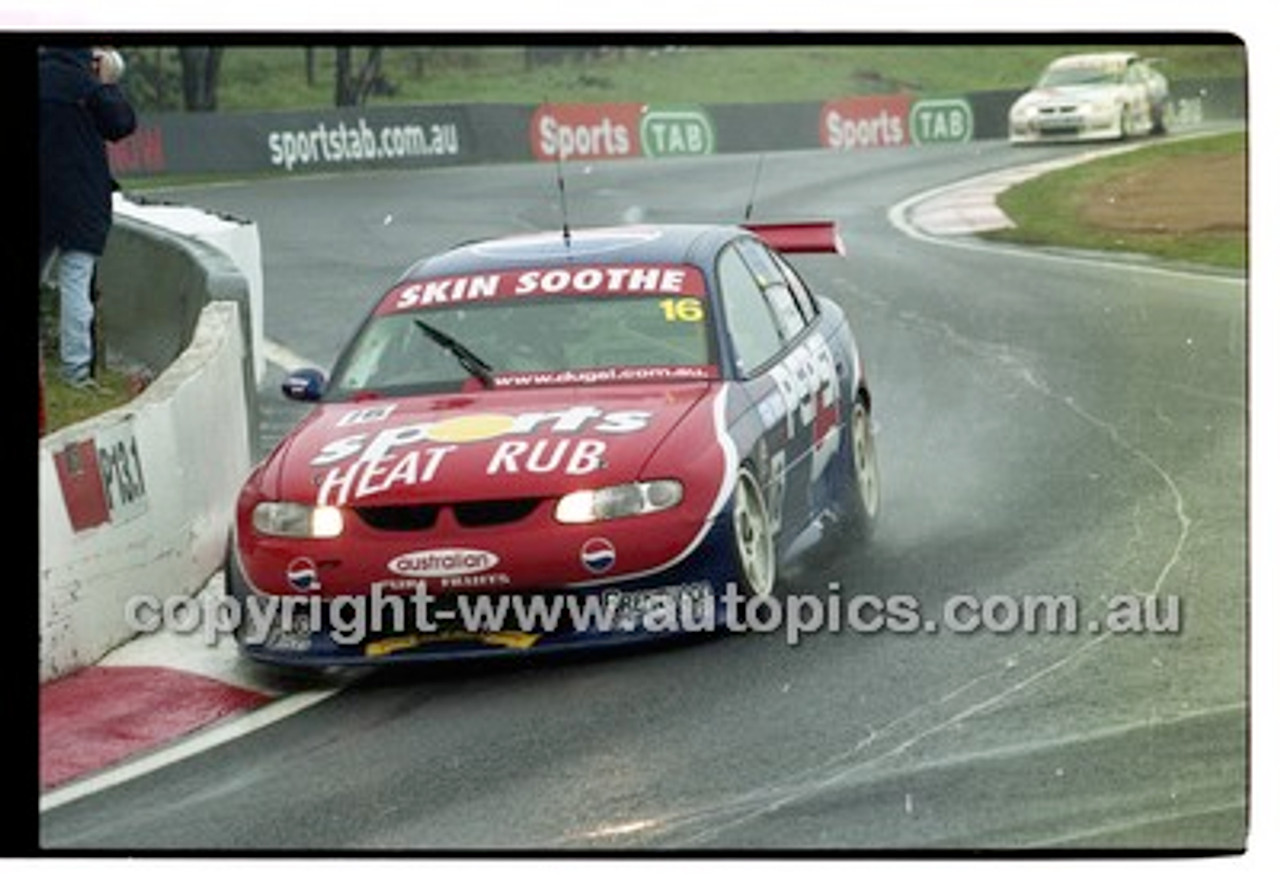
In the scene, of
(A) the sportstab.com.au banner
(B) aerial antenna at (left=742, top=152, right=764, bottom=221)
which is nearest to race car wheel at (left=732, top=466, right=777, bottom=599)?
(B) aerial antenna at (left=742, top=152, right=764, bottom=221)

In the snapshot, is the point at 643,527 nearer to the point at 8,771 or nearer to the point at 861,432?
the point at 861,432

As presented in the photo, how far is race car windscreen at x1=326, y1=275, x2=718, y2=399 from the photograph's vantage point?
11836 mm

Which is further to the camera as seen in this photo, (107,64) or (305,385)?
(305,385)

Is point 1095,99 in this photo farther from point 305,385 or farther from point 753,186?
point 305,385

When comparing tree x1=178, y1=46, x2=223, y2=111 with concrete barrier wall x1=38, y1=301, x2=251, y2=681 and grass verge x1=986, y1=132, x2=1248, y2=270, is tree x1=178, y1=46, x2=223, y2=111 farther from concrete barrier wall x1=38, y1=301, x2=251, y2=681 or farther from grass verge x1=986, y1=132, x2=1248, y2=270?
grass verge x1=986, y1=132, x2=1248, y2=270

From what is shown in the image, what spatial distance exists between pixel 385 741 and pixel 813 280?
6.87 feet

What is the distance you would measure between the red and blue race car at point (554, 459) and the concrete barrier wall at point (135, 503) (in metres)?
0.14

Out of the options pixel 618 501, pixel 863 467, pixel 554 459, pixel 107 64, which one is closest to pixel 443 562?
pixel 554 459

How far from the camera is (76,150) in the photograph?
35.5 feet

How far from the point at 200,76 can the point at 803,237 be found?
207cm

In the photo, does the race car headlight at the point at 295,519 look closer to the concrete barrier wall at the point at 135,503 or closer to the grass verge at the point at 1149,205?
the concrete barrier wall at the point at 135,503

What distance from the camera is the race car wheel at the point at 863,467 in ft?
39.4

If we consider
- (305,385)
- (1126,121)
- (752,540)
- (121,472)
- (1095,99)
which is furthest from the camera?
(121,472)

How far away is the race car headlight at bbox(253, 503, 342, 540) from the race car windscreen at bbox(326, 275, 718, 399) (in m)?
0.56
